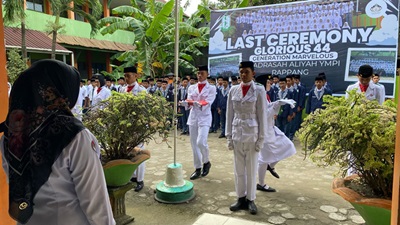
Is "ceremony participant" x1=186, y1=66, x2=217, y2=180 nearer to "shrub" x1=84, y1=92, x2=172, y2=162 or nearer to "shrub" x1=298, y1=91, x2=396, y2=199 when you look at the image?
"shrub" x1=84, y1=92, x2=172, y2=162

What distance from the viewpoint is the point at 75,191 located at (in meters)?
1.50

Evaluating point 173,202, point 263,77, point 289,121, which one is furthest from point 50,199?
point 289,121

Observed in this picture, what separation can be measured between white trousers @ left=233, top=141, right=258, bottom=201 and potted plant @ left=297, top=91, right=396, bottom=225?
1.42 metres

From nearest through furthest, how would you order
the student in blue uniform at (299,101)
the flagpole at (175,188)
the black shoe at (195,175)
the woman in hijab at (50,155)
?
1. the woman in hijab at (50,155)
2. the flagpole at (175,188)
3. the black shoe at (195,175)
4. the student in blue uniform at (299,101)

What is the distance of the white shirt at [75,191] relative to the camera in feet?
4.70

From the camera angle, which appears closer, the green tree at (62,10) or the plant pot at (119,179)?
the plant pot at (119,179)

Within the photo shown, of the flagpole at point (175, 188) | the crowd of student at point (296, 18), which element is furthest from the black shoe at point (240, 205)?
the crowd of student at point (296, 18)

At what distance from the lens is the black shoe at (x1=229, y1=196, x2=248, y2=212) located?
3797 mm

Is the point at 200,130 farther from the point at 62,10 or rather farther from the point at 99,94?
the point at 62,10

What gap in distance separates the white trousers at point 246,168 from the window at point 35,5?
1491 centimetres

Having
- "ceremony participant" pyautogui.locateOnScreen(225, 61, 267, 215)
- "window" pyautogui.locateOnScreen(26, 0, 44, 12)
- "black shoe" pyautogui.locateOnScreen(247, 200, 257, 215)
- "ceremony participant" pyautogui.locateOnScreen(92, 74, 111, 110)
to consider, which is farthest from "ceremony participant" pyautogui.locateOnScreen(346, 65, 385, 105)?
"window" pyautogui.locateOnScreen(26, 0, 44, 12)

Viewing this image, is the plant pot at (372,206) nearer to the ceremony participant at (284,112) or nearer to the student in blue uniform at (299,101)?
the ceremony participant at (284,112)

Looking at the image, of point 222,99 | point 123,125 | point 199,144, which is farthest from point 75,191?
point 222,99

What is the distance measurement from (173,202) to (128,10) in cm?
1163
